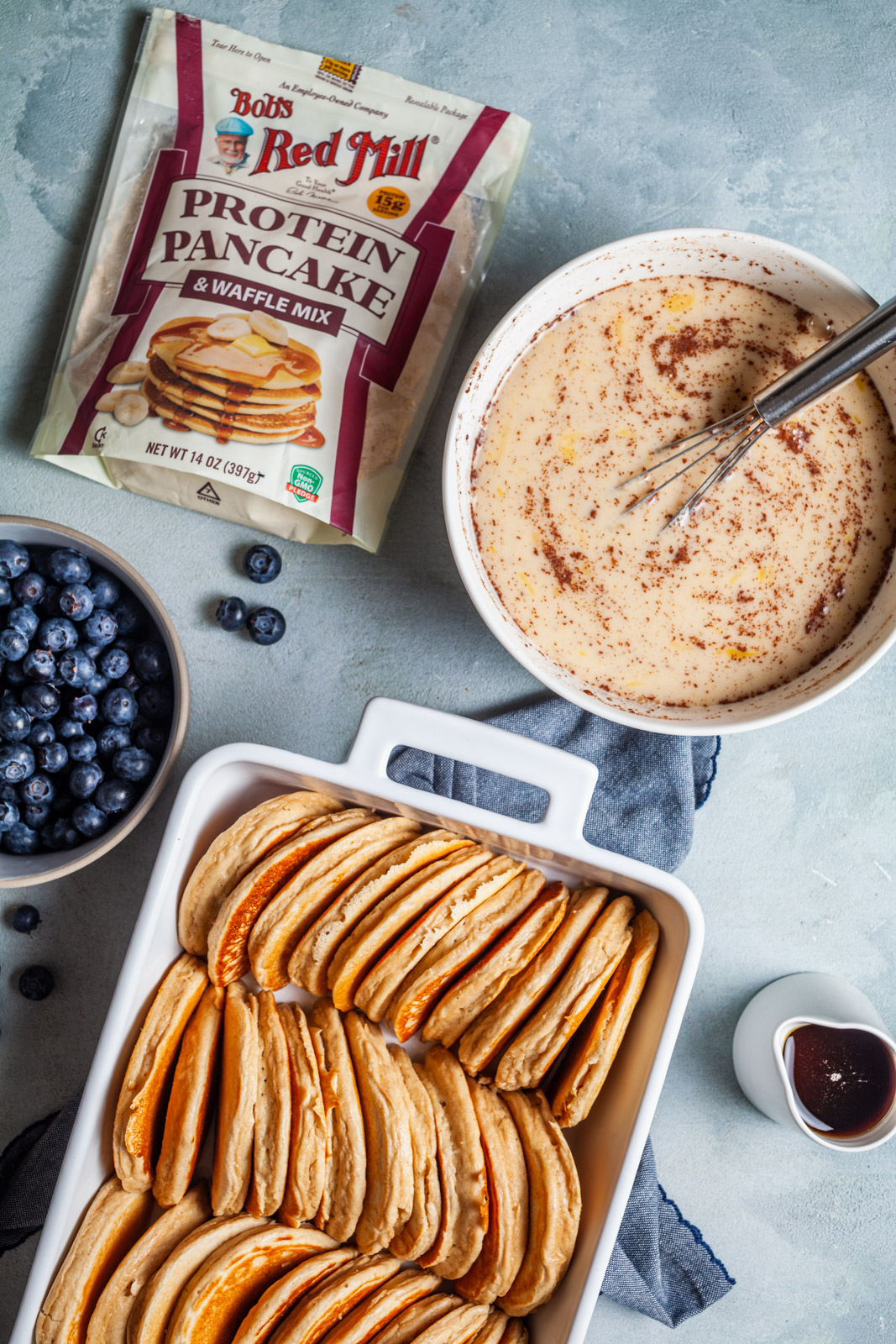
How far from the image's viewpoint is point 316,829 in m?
1.30

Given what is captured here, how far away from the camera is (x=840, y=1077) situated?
1374mm

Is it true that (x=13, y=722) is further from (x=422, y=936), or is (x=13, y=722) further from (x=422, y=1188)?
(x=422, y=1188)

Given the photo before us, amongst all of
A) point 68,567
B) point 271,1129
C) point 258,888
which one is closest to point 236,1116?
point 271,1129

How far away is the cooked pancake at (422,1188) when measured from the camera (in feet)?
4.03

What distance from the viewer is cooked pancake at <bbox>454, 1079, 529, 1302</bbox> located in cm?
123

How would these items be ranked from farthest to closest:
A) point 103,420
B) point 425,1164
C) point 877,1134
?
point 103,420
point 877,1134
point 425,1164

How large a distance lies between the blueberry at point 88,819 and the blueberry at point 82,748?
0.08 metres

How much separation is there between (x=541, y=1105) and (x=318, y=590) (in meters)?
0.90

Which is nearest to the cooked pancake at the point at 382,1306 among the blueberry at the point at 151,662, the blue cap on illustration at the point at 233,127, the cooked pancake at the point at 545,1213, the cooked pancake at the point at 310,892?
the cooked pancake at the point at 545,1213

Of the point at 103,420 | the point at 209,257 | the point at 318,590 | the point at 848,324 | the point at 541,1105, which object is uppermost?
the point at 848,324

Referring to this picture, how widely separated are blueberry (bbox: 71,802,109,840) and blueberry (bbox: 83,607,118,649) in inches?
10.3

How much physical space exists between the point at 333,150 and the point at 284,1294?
5.79 feet

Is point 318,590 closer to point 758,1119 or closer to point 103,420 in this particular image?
point 103,420

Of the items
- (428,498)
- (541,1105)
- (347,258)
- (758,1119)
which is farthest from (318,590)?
(758,1119)
